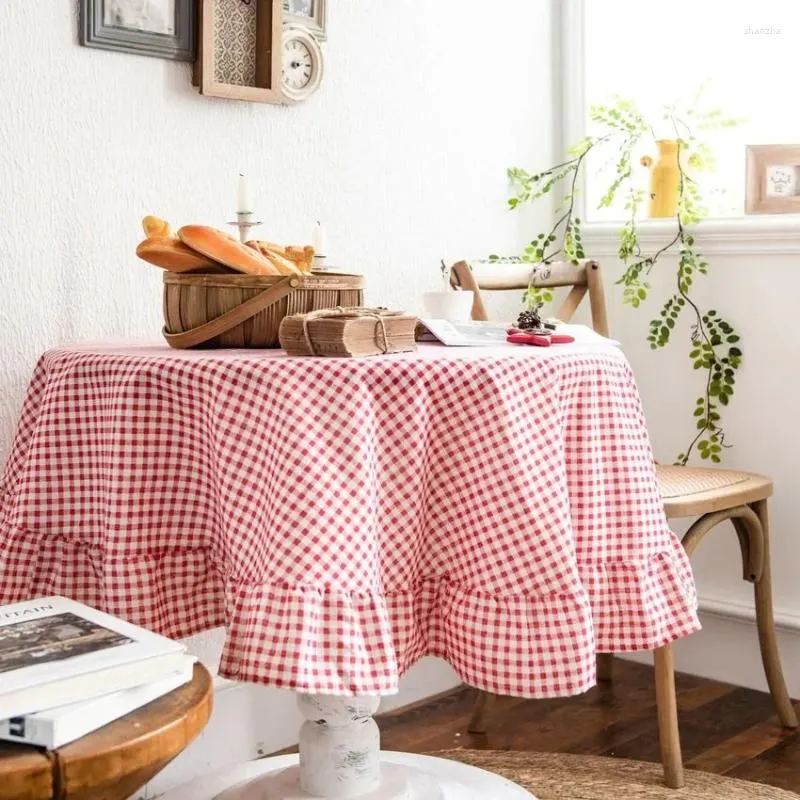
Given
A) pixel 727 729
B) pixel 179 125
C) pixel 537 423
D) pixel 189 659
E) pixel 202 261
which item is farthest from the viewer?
pixel 727 729

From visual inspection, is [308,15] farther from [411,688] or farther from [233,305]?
[411,688]

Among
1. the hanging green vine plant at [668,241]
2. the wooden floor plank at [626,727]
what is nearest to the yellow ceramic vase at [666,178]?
the hanging green vine plant at [668,241]

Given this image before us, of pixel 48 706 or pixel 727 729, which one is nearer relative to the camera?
pixel 48 706

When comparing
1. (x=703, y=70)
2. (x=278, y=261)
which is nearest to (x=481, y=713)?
(x=278, y=261)

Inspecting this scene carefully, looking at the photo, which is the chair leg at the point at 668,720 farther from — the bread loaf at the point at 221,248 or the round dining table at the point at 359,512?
the bread loaf at the point at 221,248

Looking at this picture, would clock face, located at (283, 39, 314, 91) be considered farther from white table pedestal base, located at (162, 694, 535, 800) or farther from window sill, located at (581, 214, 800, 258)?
white table pedestal base, located at (162, 694, 535, 800)

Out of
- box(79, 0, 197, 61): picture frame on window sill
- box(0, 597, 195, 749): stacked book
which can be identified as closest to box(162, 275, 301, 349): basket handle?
box(0, 597, 195, 749): stacked book

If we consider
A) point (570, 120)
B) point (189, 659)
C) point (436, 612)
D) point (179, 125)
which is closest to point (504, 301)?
point (570, 120)

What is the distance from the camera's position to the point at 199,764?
2.23 meters

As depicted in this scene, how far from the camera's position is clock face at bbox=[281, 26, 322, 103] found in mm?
2355

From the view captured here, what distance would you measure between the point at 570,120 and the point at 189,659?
83.7 inches

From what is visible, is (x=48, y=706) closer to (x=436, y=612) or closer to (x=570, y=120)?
(x=436, y=612)

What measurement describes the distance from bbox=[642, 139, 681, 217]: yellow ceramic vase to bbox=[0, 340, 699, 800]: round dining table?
125cm

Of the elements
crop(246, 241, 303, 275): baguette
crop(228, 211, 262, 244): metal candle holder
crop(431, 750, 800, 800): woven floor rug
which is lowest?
crop(431, 750, 800, 800): woven floor rug
